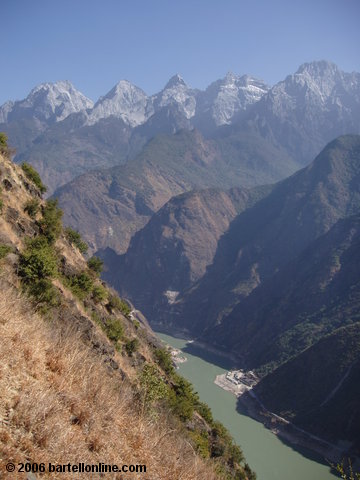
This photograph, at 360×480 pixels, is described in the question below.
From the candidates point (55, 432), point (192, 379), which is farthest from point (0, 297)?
point (192, 379)

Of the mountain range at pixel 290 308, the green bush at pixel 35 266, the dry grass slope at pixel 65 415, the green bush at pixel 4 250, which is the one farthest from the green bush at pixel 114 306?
the mountain range at pixel 290 308

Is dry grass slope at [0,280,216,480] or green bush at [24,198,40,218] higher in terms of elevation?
green bush at [24,198,40,218]

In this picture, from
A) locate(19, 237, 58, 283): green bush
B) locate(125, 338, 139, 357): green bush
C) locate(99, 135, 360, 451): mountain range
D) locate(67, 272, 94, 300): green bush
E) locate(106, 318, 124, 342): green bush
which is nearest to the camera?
locate(19, 237, 58, 283): green bush

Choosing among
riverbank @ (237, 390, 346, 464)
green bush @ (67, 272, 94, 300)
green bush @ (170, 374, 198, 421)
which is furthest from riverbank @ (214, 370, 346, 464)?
green bush @ (67, 272, 94, 300)

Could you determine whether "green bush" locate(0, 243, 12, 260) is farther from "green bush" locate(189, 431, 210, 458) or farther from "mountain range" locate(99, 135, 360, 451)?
"mountain range" locate(99, 135, 360, 451)

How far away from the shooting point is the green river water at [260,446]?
199ft

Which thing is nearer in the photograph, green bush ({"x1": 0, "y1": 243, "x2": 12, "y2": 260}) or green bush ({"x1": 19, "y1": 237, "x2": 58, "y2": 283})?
green bush ({"x1": 0, "y1": 243, "x2": 12, "y2": 260})

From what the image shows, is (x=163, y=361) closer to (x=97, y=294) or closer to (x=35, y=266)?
(x=97, y=294)

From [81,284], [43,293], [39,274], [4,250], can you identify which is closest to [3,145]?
[81,284]

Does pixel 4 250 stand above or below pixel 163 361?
above

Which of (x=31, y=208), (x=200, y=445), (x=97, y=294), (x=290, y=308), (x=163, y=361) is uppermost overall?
(x=31, y=208)

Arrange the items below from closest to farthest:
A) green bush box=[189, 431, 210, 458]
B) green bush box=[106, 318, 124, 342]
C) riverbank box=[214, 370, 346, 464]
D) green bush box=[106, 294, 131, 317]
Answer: green bush box=[189, 431, 210, 458], green bush box=[106, 318, 124, 342], green bush box=[106, 294, 131, 317], riverbank box=[214, 370, 346, 464]

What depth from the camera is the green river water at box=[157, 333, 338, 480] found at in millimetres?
60531

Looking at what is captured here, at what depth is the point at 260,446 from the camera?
6838 centimetres
